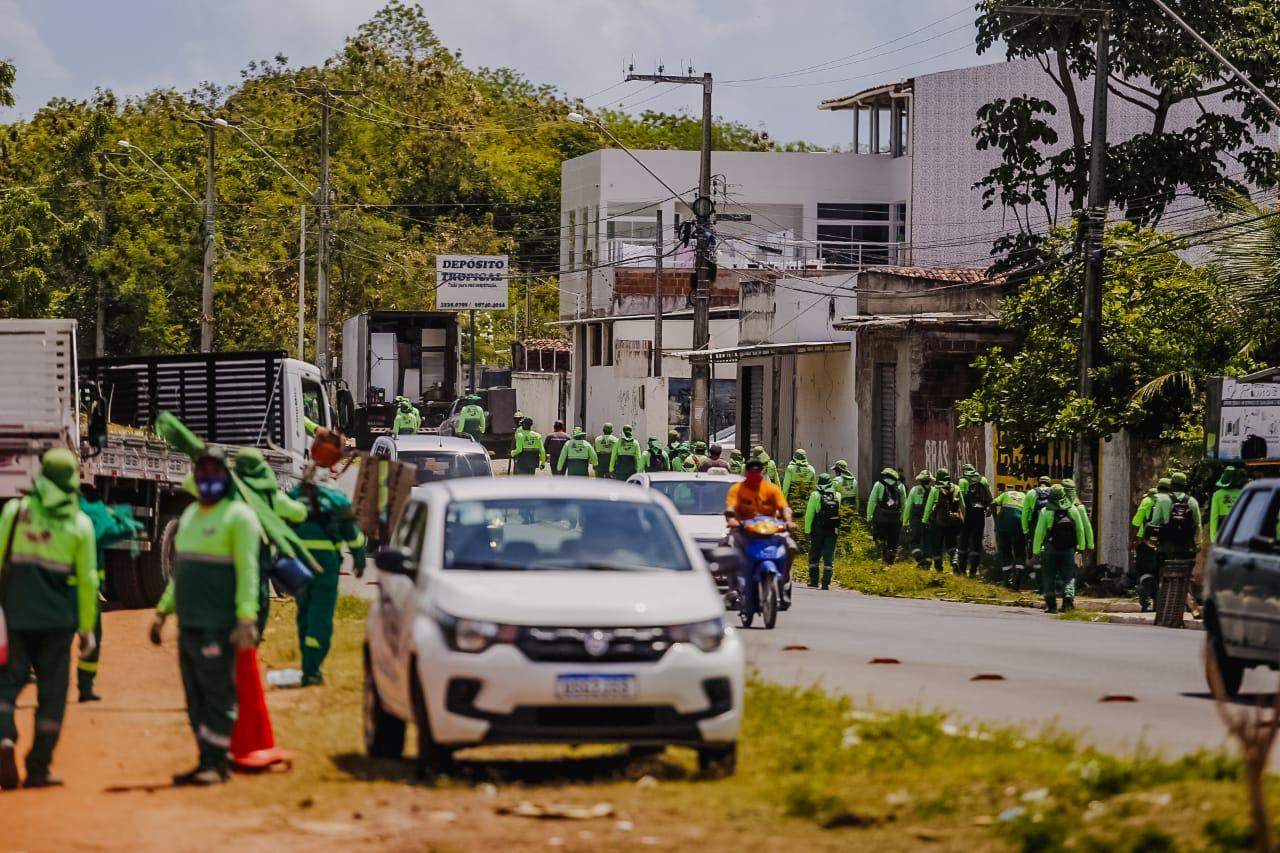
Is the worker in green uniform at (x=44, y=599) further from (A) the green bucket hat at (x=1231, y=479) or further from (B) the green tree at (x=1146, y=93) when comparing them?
(B) the green tree at (x=1146, y=93)

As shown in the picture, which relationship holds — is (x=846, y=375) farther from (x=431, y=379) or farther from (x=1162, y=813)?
(x=1162, y=813)

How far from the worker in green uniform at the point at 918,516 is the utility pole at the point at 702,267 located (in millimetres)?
9284

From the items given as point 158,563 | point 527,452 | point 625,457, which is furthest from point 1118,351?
point 158,563

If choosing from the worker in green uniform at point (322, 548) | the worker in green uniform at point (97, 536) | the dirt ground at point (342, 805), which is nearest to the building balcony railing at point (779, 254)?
the worker in green uniform at point (97, 536)

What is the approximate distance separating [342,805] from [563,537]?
6.50 ft

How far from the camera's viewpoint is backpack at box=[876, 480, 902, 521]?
33.8 meters

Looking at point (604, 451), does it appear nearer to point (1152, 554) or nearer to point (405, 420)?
point (405, 420)

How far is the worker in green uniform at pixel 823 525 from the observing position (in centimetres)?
2947

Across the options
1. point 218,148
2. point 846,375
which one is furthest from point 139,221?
point 846,375

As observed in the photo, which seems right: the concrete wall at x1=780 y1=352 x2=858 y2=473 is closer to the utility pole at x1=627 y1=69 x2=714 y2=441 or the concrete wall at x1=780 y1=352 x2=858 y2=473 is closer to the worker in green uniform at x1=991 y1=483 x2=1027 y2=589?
the utility pole at x1=627 y1=69 x2=714 y2=441

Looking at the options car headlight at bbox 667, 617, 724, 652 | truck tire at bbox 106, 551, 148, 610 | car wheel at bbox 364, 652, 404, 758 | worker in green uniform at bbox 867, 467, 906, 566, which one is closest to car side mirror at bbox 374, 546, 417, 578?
car wheel at bbox 364, 652, 404, 758

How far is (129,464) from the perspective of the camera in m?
21.8

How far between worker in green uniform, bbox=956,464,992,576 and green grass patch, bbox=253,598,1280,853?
19942 millimetres

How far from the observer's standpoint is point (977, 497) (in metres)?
33.4
